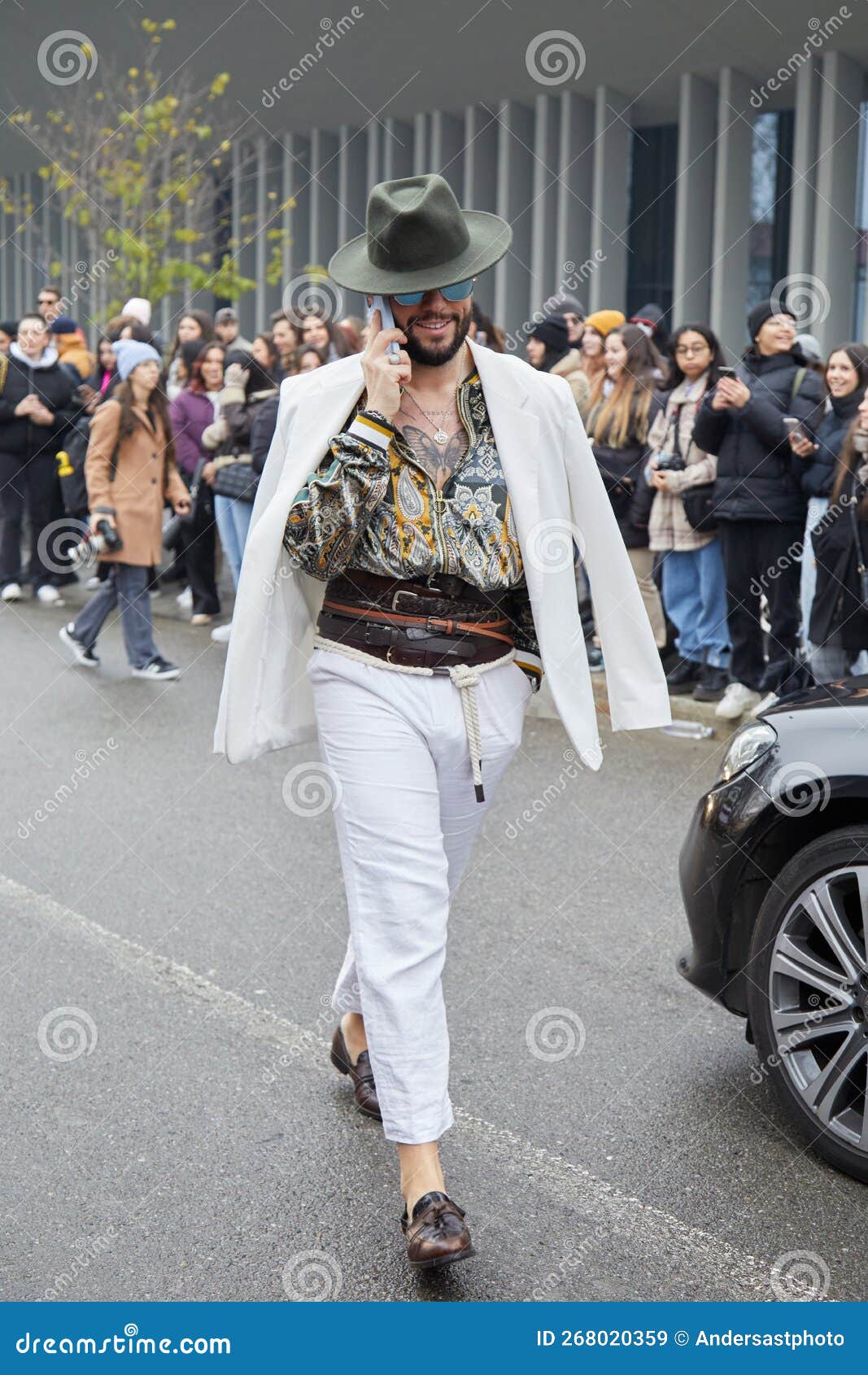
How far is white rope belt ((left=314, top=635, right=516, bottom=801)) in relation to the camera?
3383 millimetres

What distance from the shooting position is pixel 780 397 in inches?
332

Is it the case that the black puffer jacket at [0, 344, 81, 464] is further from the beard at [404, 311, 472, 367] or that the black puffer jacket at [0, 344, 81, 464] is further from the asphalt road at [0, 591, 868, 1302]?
the beard at [404, 311, 472, 367]

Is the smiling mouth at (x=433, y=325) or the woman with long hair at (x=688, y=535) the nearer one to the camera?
the smiling mouth at (x=433, y=325)

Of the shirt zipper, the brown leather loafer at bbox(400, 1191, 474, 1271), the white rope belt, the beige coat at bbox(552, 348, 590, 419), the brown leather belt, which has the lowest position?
the beige coat at bbox(552, 348, 590, 419)

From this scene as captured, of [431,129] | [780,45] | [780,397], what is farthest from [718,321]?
[780,397]

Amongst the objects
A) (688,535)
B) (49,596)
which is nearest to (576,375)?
(688,535)

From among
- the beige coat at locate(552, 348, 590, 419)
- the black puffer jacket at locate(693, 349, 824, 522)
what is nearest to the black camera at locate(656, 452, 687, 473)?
the black puffer jacket at locate(693, 349, 824, 522)

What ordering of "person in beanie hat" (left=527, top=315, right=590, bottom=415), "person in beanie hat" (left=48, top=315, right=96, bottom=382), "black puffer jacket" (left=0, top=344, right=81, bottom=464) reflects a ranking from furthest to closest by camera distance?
"person in beanie hat" (left=48, top=315, right=96, bottom=382)
"black puffer jacket" (left=0, top=344, right=81, bottom=464)
"person in beanie hat" (left=527, top=315, right=590, bottom=415)

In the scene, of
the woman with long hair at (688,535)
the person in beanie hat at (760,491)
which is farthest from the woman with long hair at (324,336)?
the person in beanie hat at (760,491)

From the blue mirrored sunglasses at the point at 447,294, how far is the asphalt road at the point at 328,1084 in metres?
1.94

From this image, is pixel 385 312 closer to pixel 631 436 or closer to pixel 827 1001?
pixel 827 1001

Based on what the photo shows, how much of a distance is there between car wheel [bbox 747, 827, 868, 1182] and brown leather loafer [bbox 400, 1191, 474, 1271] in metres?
0.91

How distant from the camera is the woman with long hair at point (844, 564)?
755cm

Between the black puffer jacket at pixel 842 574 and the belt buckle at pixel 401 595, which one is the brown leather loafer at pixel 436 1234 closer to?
the belt buckle at pixel 401 595
